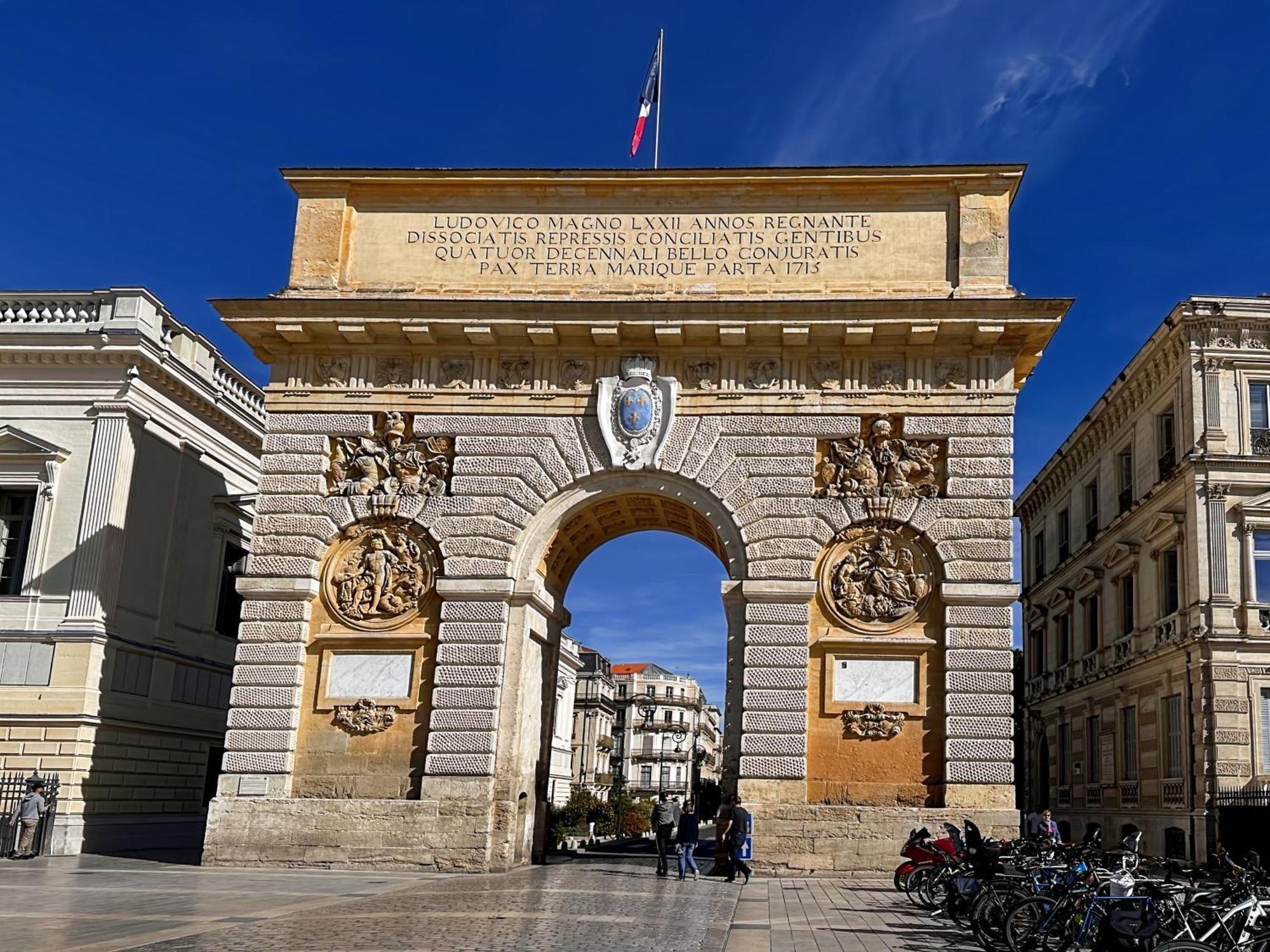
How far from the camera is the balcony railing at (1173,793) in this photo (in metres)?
27.9

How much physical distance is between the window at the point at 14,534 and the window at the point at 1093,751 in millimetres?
27129

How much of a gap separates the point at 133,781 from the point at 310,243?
467 inches

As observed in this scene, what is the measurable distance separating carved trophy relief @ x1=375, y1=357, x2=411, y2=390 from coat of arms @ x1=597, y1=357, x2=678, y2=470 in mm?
3451

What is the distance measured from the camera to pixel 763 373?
21.8 meters

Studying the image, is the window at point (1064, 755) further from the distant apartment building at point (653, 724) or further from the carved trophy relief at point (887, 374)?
the distant apartment building at point (653, 724)

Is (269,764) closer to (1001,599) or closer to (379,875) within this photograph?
(379,875)

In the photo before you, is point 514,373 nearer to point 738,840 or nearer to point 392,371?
point 392,371

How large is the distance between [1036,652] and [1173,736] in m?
15.3

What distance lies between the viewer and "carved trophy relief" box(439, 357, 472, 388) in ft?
72.9

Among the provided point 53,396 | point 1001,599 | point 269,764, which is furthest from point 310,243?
point 1001,599

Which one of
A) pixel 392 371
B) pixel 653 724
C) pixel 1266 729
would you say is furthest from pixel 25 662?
pixel 653 724

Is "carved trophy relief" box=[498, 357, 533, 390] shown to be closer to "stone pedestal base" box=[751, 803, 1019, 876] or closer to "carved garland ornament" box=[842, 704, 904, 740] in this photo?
"carved garland ornament" box=[842, 704, 904, 740]

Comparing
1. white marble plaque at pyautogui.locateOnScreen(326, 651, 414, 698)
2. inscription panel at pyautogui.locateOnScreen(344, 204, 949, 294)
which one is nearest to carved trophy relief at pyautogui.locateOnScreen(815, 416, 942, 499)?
inscription panel at pyautogui.locateOnScreen(344, 204, 949, 294)

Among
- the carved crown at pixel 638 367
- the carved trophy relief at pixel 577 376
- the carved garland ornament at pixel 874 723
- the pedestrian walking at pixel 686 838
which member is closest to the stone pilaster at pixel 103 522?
the carved trophy relief at pixel 577 376
